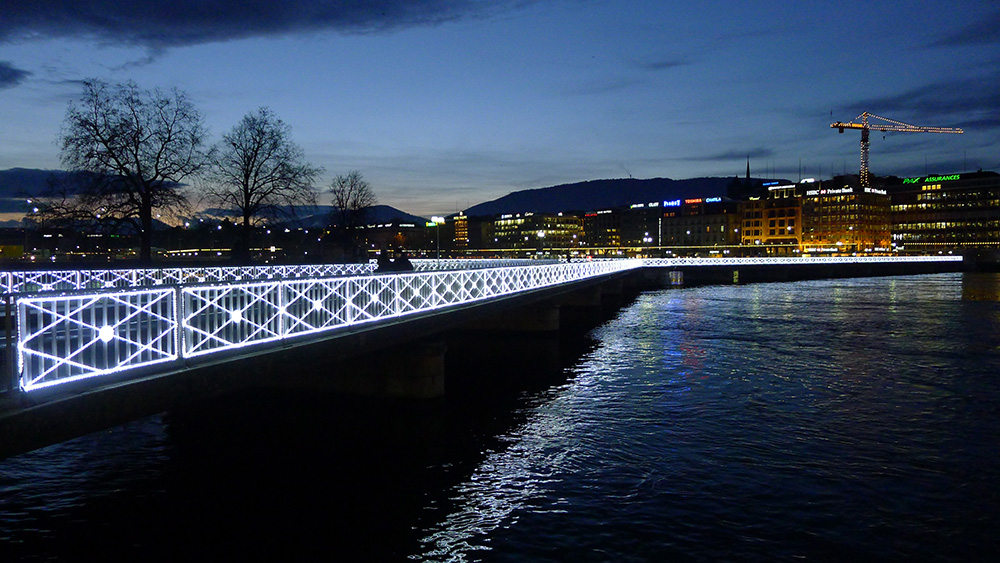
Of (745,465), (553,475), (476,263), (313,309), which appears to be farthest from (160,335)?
(476,263)

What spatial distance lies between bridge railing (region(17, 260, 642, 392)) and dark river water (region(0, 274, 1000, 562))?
1.81m

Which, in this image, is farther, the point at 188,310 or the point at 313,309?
the point at 313,309

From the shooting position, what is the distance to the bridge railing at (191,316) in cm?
996

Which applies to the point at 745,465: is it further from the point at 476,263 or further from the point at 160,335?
the point at 476,263

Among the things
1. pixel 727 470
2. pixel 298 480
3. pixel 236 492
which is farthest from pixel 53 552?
pixel 727 470

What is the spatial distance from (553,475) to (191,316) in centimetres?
760

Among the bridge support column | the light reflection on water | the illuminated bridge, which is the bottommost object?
the light reflection on water

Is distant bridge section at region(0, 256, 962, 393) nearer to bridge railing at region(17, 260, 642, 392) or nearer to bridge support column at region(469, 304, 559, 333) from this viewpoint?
bridge railing at region(17, 260, 642, 392)

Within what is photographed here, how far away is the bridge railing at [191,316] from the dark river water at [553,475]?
71.3 inches

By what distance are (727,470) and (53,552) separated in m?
12.0

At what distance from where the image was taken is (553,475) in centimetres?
1516

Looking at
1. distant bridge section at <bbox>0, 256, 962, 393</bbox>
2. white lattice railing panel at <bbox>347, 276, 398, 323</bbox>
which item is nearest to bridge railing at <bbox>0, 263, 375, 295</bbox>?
distant bridge section at <bbox>0, 256, 962, 393</bbox>

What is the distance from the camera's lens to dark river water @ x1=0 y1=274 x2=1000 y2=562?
11727 mm

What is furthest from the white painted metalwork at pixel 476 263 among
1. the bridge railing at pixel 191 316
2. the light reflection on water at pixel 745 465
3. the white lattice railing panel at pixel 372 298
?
the white lattice railing panel at pixel 372 298
